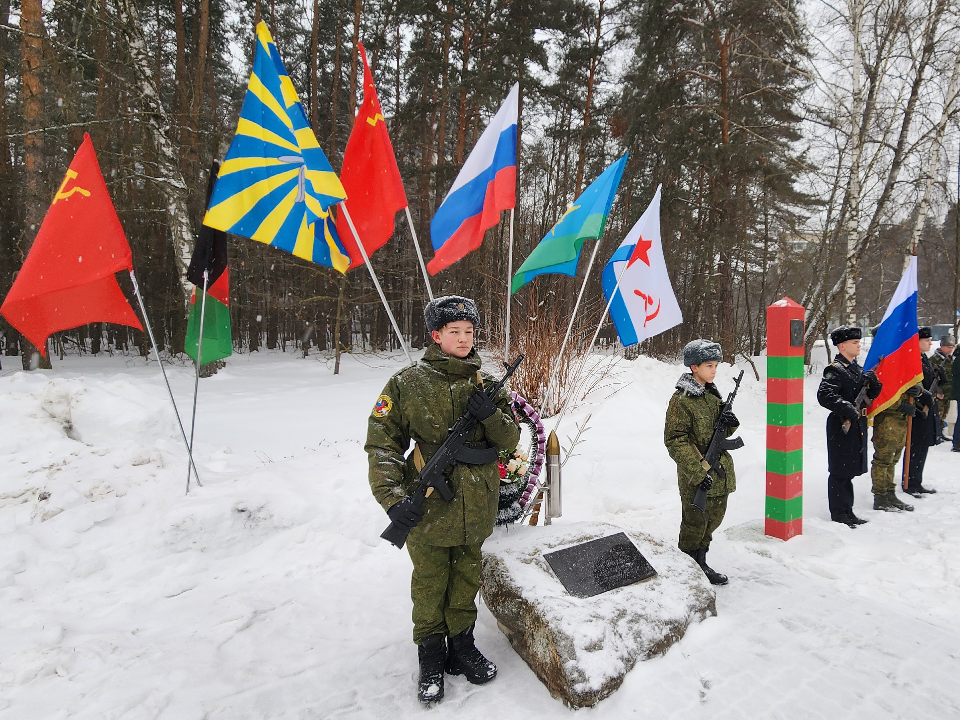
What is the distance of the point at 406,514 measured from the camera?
2158 millimetres

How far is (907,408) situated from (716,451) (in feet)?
9.58

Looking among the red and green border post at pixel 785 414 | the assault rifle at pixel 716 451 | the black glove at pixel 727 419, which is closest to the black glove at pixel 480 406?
the assault rifle at pixel 716 451

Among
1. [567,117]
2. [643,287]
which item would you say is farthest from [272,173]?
[567,117]

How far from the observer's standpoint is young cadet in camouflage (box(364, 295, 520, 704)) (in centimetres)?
235

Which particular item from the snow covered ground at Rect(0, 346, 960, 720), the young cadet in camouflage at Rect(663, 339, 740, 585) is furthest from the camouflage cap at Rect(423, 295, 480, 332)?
the snow covered ground at Rect(0, 346, 960, 720)

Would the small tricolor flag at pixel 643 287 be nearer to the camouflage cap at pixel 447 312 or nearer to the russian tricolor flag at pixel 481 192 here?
the russian tricolor flag at pixel 481 192

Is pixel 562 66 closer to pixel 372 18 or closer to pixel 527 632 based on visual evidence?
pixel 372 18

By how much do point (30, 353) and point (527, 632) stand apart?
12.0 metres

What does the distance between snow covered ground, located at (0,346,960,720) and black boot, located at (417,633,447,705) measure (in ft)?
0.21

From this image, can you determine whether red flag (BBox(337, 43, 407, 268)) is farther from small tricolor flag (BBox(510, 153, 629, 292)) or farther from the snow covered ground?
the snow covered ground

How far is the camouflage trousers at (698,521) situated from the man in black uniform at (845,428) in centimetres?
178

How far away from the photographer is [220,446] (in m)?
5.88

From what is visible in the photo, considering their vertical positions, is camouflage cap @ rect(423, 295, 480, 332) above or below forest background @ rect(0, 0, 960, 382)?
below

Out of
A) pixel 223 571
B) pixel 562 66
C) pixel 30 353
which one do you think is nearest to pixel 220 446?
pixel 223 571
